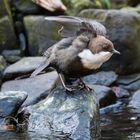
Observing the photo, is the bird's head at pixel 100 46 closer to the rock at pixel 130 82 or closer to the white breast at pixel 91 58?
the white breast at pixel 91 58

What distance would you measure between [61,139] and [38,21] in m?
5.35

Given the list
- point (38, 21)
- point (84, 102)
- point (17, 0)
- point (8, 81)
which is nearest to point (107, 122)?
point (84, 102)

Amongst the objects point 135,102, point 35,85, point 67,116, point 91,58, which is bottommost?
point 135,102

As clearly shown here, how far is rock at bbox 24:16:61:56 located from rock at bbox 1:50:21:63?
346mm

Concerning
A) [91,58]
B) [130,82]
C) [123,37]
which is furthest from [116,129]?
[123,37]

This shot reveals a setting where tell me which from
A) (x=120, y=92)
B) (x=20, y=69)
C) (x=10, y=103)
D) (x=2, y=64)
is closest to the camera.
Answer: (x=10, y=103)

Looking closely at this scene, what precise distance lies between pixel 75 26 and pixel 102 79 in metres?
3.76

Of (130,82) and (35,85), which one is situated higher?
(35,85)

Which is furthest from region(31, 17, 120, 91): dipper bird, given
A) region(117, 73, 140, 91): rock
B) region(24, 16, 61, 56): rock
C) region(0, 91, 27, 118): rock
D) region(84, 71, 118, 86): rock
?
region(24, 16, 61, 56): rock

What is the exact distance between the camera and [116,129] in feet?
24.3

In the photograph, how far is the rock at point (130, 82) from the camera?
1048cm

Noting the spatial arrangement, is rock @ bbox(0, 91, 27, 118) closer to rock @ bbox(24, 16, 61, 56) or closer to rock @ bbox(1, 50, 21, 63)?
rock @ bbox(1, 50, 21, 63)

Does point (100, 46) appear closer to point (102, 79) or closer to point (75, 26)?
point (75, 26)

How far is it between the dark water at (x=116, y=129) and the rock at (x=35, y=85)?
1.05 m
